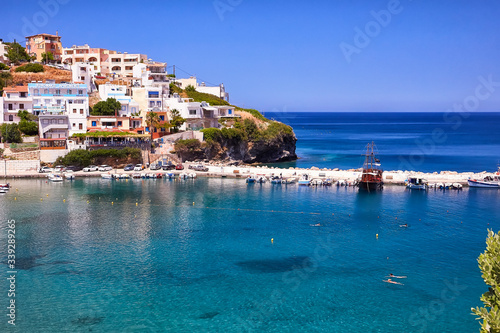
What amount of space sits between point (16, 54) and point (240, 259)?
3456 inches

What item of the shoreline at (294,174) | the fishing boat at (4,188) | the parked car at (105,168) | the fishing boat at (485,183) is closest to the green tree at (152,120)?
the parked car at (105,168)

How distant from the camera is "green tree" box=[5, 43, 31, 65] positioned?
103000 millimetres

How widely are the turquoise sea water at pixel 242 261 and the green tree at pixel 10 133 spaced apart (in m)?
18.1

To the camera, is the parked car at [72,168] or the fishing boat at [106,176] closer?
the fishing boat at [106,176]

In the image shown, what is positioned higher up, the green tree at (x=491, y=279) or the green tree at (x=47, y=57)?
the green tree at (x=47, y=57)

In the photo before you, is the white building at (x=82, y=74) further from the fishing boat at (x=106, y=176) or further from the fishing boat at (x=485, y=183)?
the fishing boat at (x=485, y=183)

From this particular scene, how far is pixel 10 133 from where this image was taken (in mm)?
75125

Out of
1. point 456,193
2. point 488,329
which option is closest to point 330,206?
point 456,193

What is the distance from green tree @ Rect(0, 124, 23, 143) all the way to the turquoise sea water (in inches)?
713

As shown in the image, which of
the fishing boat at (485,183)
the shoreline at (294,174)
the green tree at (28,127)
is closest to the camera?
the fishing boat at (485,183)

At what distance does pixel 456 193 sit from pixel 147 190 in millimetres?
42337

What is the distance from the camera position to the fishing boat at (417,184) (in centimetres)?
6731

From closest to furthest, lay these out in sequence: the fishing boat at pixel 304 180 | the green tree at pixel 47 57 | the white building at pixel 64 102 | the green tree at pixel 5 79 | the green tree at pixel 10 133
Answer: the fishing boat at pixel 304 180 → the green tree at pixel 10 133 → the white building at pixel 64 102 → the green tree at pixel 5 79 → the green tree at pixel 47 57

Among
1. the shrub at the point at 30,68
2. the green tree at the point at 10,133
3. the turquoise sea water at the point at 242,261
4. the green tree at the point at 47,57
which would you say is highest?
the green tree at the point at 47,57
